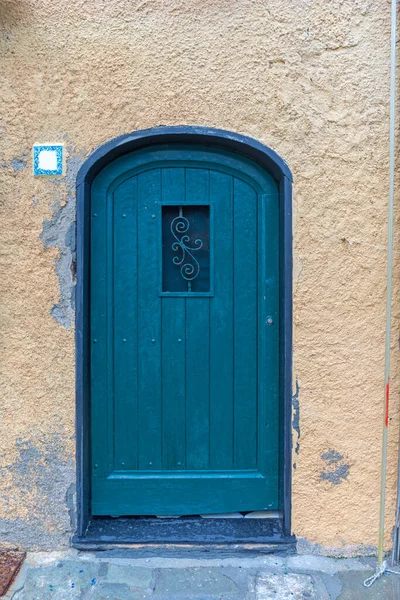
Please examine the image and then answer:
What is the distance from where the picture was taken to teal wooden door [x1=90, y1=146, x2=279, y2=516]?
2.69 m

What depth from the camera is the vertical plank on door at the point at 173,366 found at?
270cm

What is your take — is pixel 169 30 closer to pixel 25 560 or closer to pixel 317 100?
pixel 317 100

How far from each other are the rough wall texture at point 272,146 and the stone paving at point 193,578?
0.16 metres

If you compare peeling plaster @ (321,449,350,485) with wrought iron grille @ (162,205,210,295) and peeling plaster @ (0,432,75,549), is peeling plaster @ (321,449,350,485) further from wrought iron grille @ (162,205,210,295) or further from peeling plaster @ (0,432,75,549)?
peeling plaster @ (0,432,75,549)

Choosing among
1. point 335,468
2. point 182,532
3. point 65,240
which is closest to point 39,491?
point 182,532

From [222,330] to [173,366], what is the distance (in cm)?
34

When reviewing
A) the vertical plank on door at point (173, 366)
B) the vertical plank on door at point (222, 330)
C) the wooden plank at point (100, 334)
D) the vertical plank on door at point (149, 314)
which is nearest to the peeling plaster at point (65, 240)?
the wooden plank at point (100, 334)

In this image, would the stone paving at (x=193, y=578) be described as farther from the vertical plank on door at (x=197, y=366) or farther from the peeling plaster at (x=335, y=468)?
the vertical plank on door at (x=197, y=366)

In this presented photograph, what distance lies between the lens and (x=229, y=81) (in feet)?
8.28

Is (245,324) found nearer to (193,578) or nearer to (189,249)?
(189,249)

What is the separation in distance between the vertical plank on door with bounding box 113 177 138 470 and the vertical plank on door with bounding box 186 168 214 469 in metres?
0.30

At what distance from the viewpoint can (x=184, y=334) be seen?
2.71 meters

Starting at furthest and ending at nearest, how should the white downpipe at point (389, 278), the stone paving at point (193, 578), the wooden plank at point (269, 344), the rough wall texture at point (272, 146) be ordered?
the wooden plank at point (269, 344) → the rough wall texture at point (272, 146) → the white downpipe at point (389, 278) → the stone paving at point (193, 578)

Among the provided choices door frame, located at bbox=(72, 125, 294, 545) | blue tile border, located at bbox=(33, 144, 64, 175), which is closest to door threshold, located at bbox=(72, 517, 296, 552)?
door frame, located at bbox=(72, 125, 294, 545)
